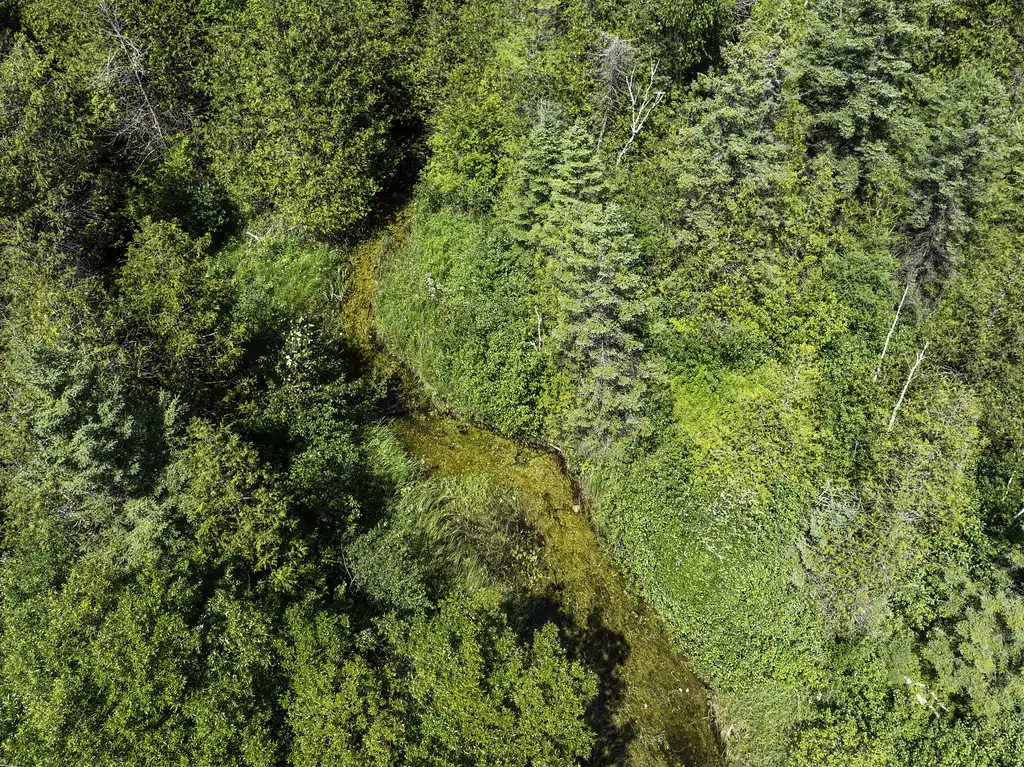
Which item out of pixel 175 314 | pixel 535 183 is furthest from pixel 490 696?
pixel 535 183

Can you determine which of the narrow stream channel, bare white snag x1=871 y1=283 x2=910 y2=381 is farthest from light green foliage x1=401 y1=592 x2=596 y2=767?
bare white snag x1=871 y1=283 x2=910 y2=381

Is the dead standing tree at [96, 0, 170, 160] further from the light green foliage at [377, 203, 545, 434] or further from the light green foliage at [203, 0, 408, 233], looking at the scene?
the light green foliage at [377, 203, 545, 434]

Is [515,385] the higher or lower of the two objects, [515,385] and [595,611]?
the higher

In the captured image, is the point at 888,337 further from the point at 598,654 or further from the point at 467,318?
the point at 467,318

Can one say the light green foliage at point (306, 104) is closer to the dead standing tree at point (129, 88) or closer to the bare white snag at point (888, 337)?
the dead standing tree at point (129, 88)

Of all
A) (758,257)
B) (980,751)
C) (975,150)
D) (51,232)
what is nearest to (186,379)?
(51,232)

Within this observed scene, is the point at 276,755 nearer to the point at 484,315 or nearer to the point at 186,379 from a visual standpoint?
the point at 186,379
